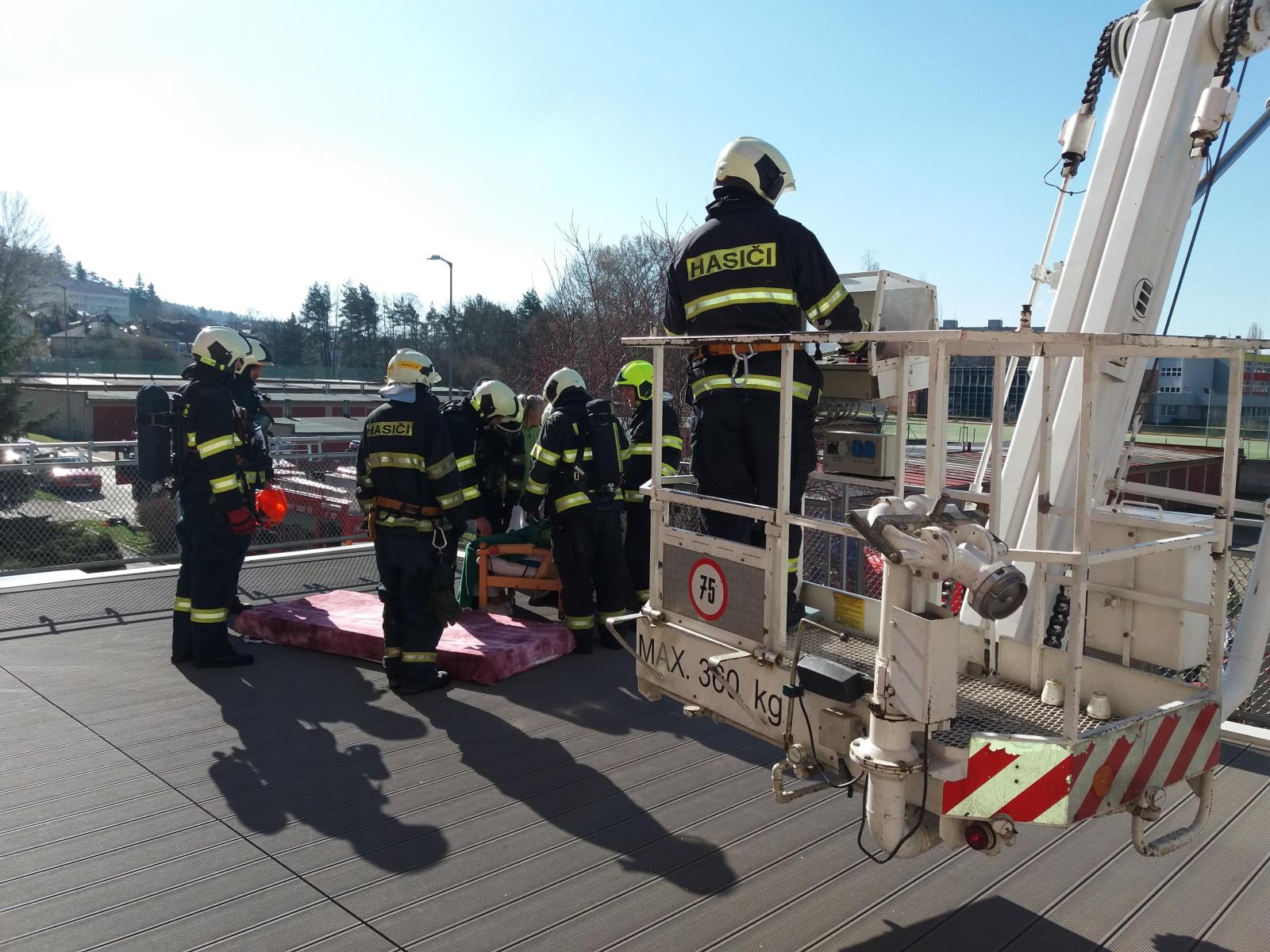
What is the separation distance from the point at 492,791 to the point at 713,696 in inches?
54.2

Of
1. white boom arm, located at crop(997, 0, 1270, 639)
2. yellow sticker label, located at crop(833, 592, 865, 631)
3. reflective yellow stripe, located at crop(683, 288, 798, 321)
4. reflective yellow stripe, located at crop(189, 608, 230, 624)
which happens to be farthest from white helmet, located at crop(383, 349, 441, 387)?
white boom arm, located at crop(997, 0, 1270, 639)

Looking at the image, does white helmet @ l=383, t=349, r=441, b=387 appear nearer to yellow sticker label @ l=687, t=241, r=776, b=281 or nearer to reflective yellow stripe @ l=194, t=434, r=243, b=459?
reflective yellow stripe @ l=194, t=434, r=243, b=459

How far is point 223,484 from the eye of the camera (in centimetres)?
641

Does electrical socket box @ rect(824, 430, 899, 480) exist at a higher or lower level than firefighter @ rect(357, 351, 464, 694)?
higher

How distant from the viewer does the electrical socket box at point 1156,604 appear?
12.6ft

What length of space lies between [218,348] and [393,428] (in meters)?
1.54

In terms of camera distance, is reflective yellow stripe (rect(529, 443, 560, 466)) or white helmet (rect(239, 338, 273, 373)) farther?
white helmet (rect(239, 338, 273, 373))

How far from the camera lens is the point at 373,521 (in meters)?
6.20

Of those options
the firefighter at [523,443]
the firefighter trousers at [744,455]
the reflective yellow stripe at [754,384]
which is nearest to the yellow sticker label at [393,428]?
the firefighter at [523,443]

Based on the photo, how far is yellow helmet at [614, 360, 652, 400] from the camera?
7578 mm

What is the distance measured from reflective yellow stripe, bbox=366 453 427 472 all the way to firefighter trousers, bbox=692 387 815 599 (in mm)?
2253

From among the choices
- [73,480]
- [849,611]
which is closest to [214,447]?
[849,611]

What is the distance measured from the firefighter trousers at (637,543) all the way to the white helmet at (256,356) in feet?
9.83

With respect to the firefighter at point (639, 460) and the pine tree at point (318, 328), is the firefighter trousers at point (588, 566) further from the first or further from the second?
the pine tree at point (318, 328)
